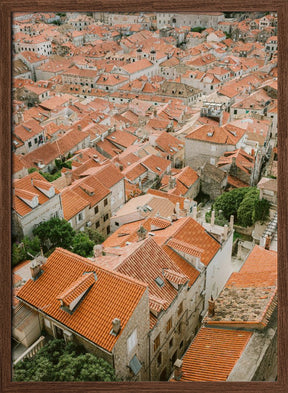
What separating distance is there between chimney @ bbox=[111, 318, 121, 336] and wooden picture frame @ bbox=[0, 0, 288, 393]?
5.08 ft

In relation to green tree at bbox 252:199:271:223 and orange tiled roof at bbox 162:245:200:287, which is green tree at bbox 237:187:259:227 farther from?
orange tiled roof at bbox 162:245:200:287

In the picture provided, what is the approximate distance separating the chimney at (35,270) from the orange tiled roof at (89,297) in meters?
0.07

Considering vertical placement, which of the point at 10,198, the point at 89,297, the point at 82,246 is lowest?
the point at 82,246

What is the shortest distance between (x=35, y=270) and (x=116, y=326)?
2.20 meters

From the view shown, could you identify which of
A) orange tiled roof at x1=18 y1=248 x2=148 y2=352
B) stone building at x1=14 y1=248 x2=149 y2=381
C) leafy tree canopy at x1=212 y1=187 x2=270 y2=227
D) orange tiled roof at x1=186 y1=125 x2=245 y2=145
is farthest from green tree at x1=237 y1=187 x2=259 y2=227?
orange tiled roof at x1=18 y1=248 x2=148 y2=352

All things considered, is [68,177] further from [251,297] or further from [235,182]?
[251,297]

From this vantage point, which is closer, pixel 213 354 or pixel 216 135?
pixel 213 354

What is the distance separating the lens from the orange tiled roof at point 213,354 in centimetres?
672

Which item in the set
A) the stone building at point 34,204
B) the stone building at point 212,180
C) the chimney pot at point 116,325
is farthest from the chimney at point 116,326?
the stone building at point 212,180

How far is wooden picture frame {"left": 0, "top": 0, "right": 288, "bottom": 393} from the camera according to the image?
479cm

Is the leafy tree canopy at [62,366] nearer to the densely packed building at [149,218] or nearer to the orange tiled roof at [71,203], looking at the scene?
the densely packed building at [149,218]

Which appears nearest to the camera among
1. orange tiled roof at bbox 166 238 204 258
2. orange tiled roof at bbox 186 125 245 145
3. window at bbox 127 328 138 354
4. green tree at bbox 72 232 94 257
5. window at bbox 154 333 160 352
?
window at bbox 127 328 138 354

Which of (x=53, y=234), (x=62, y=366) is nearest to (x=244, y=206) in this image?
(x=53, y=234)

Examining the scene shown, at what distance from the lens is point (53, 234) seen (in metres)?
12.8
